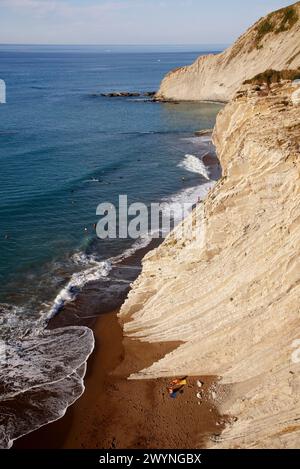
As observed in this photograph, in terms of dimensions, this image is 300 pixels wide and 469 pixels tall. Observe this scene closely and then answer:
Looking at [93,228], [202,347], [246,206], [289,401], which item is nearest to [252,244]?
[246,206]

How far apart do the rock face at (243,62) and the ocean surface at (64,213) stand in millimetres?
9277

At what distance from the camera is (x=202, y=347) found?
18.3 m

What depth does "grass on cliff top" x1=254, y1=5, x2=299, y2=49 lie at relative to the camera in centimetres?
8188

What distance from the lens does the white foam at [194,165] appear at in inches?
1986

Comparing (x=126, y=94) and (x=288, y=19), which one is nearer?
(x=288, y=19)

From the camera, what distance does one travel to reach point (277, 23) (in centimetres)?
8462

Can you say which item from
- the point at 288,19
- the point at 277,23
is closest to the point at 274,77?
the point at 288,19

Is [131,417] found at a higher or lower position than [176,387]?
lower

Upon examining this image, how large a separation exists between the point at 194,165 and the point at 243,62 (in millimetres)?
47068

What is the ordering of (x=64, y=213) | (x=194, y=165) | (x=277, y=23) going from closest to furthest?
(x=64, y=213)
(x=194, y=165)
(x=277, y=23)

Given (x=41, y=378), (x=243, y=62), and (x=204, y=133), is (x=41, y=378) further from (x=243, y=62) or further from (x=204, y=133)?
(x=243, y=62)

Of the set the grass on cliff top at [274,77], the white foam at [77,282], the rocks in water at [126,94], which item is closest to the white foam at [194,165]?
the grass on cliff top at [274,77]

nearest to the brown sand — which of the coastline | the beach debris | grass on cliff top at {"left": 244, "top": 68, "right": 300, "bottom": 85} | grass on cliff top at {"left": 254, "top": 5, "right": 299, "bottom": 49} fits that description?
the coastline
